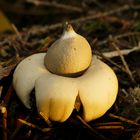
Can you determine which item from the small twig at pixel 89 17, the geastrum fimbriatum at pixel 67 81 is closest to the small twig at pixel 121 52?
the geastrum fimbriatum at pixel 67 81

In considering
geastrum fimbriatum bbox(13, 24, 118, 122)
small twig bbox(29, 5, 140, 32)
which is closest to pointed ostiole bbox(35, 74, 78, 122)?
geastrum fimbriatum bbox(13, 24, 118, 122)

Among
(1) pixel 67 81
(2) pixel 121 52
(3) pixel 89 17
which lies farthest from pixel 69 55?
(3) pixel 89 17

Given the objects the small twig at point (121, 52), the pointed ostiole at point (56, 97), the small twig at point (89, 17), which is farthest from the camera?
the small twig at point (89, 17)

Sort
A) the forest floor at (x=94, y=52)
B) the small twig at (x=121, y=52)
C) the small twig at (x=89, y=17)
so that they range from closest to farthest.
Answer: the forest floor at (x=94, y=52) < the small twig at (x=121, y=52) < the small twig at (x=89, y=17)

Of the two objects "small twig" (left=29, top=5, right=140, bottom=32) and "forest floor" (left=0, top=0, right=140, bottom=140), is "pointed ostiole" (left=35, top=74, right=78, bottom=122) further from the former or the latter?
"small twig" (left=29, top=5, right=140, bottom=32)

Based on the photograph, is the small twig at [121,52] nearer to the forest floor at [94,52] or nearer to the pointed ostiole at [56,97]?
the forest floor at [94,52]

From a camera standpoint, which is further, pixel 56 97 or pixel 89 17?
pixel 89 17

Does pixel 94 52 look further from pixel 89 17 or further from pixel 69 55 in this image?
pixel 89 17

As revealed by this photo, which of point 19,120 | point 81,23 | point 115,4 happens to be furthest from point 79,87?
point 115,4
